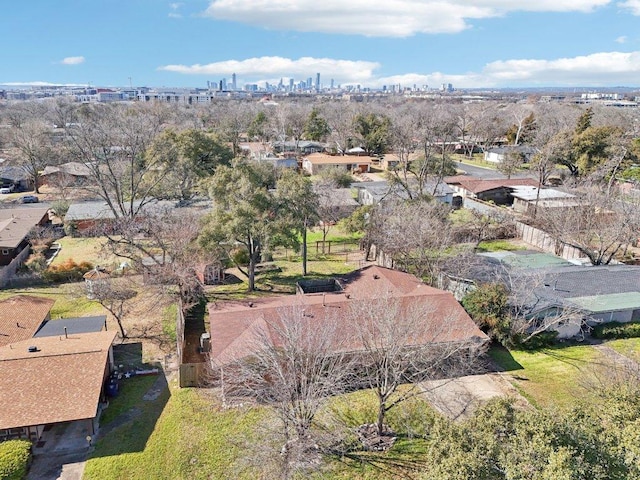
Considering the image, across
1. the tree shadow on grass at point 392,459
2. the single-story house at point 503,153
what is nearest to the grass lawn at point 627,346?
the tree shadow on grass at point 392,459

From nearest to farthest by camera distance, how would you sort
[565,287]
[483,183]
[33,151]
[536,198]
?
1. [565,287]
2. [536,198]
3. [483,183]
4. [33,151]

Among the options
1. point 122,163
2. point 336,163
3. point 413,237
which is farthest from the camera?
point 336,163

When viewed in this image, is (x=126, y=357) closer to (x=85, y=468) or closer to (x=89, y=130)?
(x=85, y=468)

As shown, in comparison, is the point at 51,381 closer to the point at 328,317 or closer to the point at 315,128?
the point at 328,317

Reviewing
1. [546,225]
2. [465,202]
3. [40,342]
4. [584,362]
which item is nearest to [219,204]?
[40,342]

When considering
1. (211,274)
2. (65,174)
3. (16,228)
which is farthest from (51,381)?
(65,174)

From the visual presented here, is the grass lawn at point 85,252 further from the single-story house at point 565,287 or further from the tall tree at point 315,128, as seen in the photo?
the tall tree at point 315,128

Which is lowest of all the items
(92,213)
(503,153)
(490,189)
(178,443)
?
(178,443)
